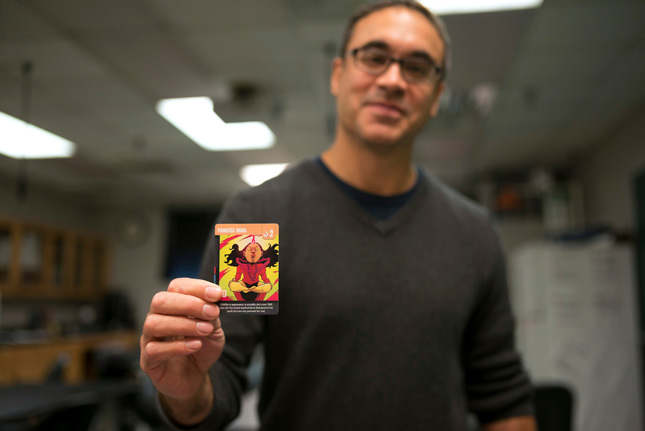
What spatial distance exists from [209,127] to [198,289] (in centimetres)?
439

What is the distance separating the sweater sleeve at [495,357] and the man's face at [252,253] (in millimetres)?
663

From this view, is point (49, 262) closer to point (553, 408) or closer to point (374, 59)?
point (553, 408)

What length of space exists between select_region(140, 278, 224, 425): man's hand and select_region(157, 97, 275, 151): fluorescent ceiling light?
3688 millimetres

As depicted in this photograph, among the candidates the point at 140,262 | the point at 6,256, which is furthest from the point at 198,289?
the point at 140,262

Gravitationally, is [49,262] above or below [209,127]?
below

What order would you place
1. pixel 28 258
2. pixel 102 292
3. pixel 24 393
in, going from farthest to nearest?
pixel 102 292, pixel 28 258, pixel 24 393

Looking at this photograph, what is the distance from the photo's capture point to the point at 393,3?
3.23 ft

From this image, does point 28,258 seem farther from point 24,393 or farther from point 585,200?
point 585,200

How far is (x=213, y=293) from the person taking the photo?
52cm

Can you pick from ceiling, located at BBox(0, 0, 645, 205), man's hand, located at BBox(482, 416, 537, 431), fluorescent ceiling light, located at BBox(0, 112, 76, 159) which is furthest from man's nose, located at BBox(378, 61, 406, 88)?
fluorescent ceiling light, located at BBox(0, 112, 76, 159)

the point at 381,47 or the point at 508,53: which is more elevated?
the point at 508,53

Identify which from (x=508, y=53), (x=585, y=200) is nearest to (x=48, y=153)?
(x=508, y=53)

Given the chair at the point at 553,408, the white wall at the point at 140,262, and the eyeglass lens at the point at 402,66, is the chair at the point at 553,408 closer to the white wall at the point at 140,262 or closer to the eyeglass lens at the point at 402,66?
the eyeglass lens at the point at 402,66

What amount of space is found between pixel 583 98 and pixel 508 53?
124cm
